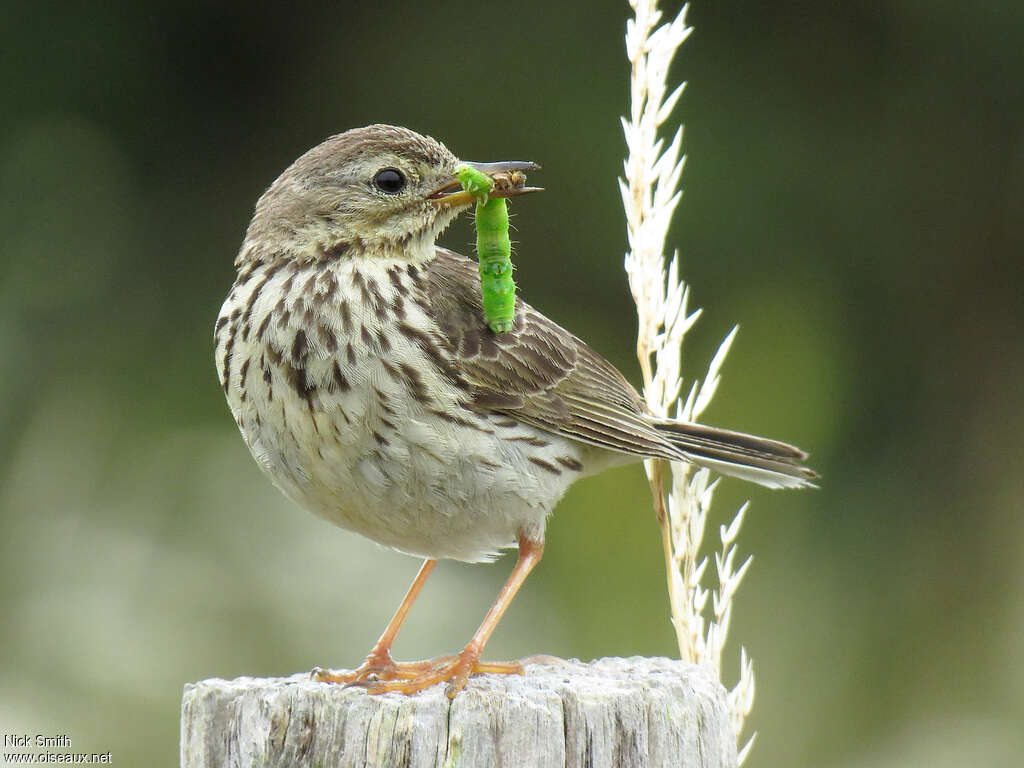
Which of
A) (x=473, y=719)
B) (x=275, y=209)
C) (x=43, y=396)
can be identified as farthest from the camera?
(x=43, y=396)

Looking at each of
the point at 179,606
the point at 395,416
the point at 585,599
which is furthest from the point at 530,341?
the point at 179,606

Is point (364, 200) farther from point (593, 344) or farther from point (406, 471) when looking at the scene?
point (593, 344)

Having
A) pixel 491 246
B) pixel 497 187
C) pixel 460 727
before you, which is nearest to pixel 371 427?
pixel 491 246

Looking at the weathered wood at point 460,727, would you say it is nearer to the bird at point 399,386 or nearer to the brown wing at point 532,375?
the bird at point 399,386

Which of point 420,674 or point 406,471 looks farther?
point 406,471

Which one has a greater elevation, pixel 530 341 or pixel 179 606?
pixel 530 341

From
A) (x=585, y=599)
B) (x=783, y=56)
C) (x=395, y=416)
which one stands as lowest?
(x=585, y=599)

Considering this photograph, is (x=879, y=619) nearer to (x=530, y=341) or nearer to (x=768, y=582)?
(x=768, y=582)
